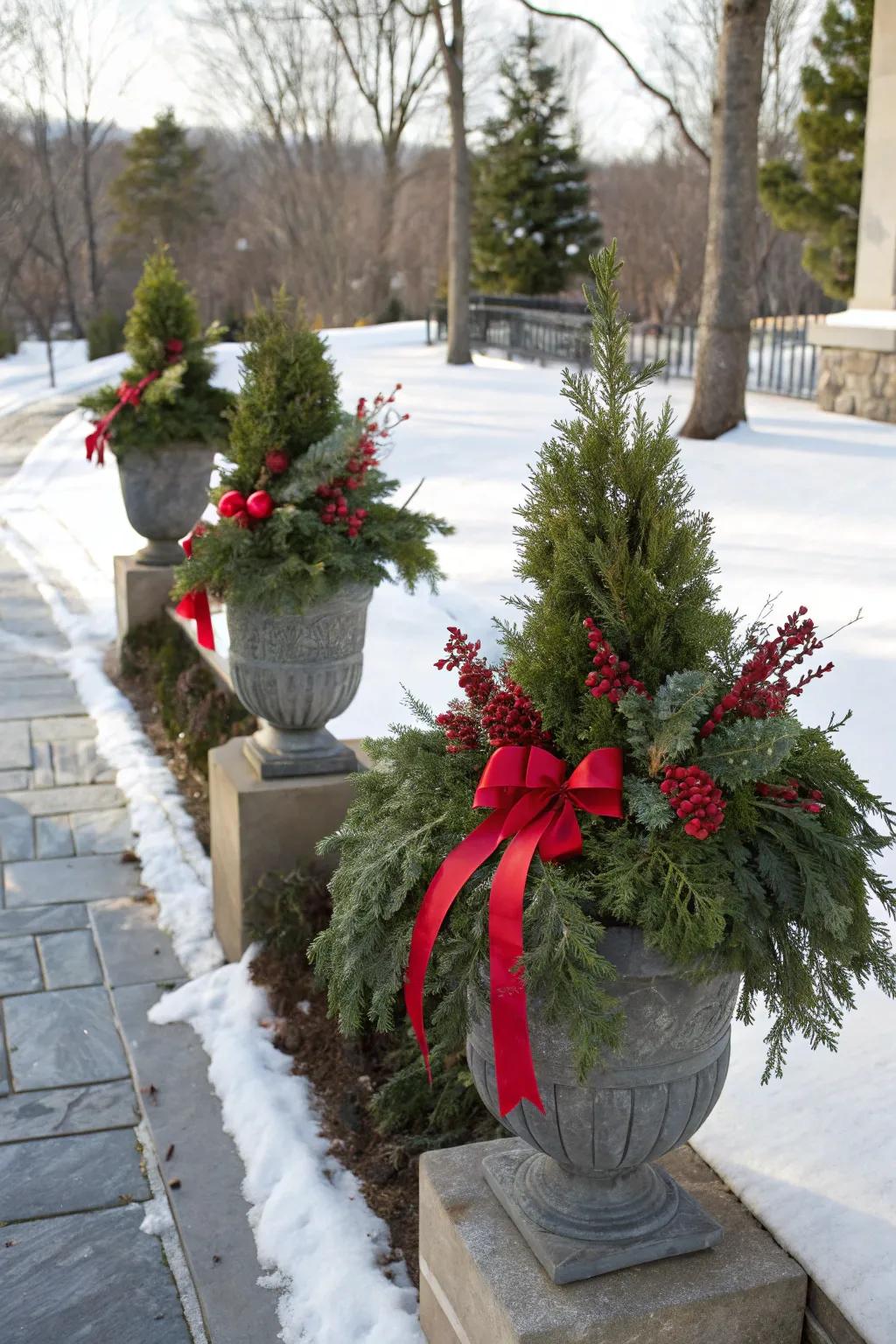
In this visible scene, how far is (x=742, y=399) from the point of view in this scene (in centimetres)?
1189

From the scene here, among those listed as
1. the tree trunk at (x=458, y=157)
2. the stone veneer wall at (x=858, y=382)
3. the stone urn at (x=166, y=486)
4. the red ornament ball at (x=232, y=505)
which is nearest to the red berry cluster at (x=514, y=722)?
the red ornament ball at (x=232, y=505)

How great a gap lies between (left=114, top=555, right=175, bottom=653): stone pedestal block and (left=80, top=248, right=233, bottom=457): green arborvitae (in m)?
0.76

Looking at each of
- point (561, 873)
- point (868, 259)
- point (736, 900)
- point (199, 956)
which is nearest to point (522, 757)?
point (561, 873)

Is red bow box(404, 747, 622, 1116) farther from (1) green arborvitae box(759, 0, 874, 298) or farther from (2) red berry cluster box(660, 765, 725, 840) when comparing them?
(1) green arborvitae box(759, 0, 874, 298)

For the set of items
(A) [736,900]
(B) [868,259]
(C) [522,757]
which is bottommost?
(A) [736,900]

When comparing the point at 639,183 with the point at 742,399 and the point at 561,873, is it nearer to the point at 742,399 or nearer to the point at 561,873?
the point at 742,399

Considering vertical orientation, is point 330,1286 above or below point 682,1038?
below

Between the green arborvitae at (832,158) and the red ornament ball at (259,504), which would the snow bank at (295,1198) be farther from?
the green arborvitae at (832,158)

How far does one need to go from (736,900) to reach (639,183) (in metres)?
43.1

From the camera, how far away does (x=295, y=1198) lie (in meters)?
3.23

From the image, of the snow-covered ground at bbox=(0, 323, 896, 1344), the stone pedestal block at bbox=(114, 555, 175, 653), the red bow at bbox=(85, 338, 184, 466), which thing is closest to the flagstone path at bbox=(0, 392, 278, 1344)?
the snow-covered ground at bbox=(0, 323, 896, 1344)

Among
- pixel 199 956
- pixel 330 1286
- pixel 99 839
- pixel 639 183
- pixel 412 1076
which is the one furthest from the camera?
pixel 639 183

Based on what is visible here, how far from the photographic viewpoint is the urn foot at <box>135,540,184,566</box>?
26.0 ft

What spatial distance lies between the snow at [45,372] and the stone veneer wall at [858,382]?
43.3 ft
